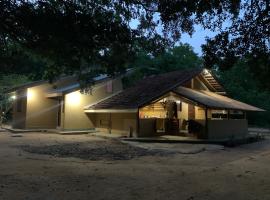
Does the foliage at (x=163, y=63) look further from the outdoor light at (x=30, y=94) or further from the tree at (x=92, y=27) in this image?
the tree at (x=92, y=27)

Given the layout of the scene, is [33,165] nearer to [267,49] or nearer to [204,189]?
[204,189]

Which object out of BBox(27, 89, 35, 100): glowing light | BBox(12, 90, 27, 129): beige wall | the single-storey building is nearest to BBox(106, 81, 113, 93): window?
the single-storey building

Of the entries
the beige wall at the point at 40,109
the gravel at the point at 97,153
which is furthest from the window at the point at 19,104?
the gravel at the point at 97,153

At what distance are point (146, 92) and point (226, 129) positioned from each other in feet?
17.9

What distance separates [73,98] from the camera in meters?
22.3

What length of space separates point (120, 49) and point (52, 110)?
1582 centimetres

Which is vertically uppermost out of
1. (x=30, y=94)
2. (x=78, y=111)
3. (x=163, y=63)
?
(x=163, y=63)

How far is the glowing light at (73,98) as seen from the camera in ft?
72.4

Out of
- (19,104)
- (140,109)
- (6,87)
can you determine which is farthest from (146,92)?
(6,87)

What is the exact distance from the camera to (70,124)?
2208cm

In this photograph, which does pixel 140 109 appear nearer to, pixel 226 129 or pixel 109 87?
pixel 226 129

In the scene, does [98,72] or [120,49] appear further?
[98,72]

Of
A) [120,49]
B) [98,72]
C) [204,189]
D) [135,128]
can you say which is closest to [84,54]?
[120,49]

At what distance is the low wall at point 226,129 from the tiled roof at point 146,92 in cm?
328
